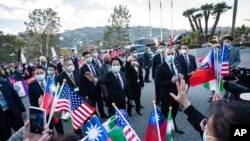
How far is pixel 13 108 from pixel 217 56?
405 cm

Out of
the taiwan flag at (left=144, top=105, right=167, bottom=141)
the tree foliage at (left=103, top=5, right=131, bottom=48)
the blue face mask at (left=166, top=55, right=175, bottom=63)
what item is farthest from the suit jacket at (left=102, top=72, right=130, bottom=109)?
the tree foliage at (left=103, top=5, right=131, bottom=48)

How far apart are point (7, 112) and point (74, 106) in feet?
5.06

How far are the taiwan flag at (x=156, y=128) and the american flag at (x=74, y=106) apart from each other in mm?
1112

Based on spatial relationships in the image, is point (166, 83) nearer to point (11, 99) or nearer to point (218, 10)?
point (11, 99)

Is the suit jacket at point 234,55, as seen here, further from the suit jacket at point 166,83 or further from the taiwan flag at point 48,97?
the taiwan flag at point 48,97

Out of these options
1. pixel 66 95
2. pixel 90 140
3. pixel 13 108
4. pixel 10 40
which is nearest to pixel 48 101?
pixel 66 95

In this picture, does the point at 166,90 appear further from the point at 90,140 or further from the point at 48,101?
the point at 90,140

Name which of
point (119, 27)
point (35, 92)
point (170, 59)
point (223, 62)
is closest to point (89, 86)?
point (35, 92)

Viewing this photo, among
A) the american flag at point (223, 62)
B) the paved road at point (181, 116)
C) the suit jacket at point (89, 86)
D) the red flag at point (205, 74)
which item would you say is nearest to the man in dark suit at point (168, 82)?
the paved road at point (181, 116)

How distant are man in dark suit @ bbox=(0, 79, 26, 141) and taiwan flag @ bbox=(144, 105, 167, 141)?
9.10 ft

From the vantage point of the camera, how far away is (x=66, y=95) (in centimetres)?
433

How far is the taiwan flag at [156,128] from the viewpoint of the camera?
3.69 metres

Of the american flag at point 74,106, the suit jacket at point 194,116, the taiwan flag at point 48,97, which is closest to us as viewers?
the suit jacket at point 194,116

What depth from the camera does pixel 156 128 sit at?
3.73 m
